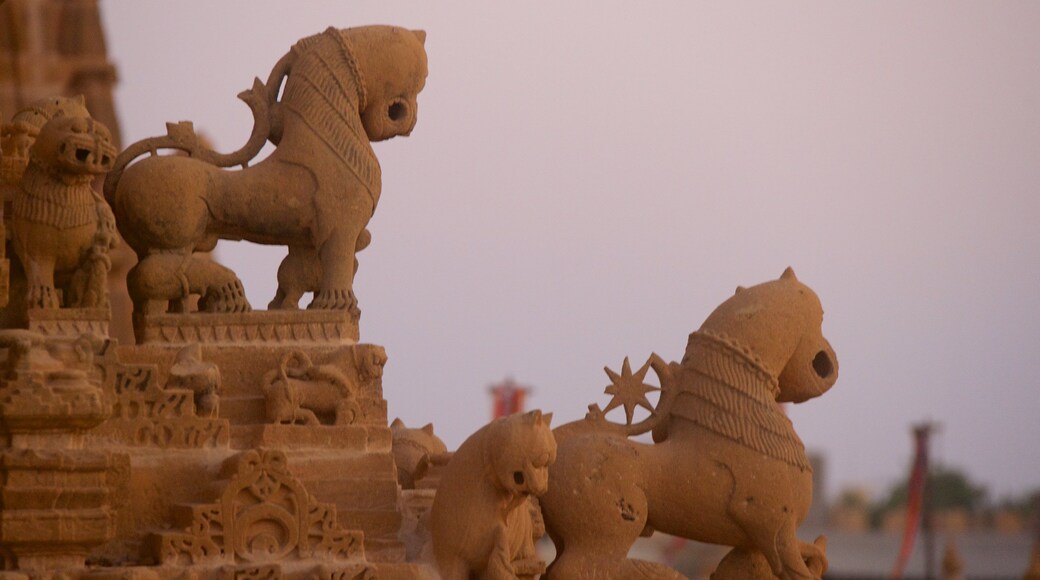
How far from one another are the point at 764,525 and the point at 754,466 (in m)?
0.37

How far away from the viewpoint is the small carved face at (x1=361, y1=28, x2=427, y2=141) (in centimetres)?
1302

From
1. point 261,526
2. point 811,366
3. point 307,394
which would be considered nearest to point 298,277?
point 307,394

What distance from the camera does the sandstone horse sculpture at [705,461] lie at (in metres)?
12.5

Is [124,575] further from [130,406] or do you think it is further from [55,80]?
[55,80]

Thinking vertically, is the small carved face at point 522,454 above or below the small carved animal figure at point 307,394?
below

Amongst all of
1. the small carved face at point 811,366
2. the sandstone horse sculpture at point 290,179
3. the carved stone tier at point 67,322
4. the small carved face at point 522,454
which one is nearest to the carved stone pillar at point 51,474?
the carved stone tier at point 67,322

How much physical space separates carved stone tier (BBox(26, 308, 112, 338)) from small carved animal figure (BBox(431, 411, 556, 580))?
223cm

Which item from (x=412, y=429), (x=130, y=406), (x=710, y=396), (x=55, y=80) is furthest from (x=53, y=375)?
(x=55, y=80)

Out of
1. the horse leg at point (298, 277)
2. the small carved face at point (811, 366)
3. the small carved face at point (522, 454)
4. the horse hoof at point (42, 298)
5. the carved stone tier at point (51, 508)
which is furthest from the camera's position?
the small carved face at point (811, 366)

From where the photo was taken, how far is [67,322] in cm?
1194

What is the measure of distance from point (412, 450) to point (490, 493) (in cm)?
167

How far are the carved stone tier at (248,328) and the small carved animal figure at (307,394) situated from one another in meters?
0.20

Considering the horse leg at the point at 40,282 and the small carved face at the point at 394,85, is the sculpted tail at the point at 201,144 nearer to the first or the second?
the small carved face at the point at 394,85

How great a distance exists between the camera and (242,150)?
1300cm
